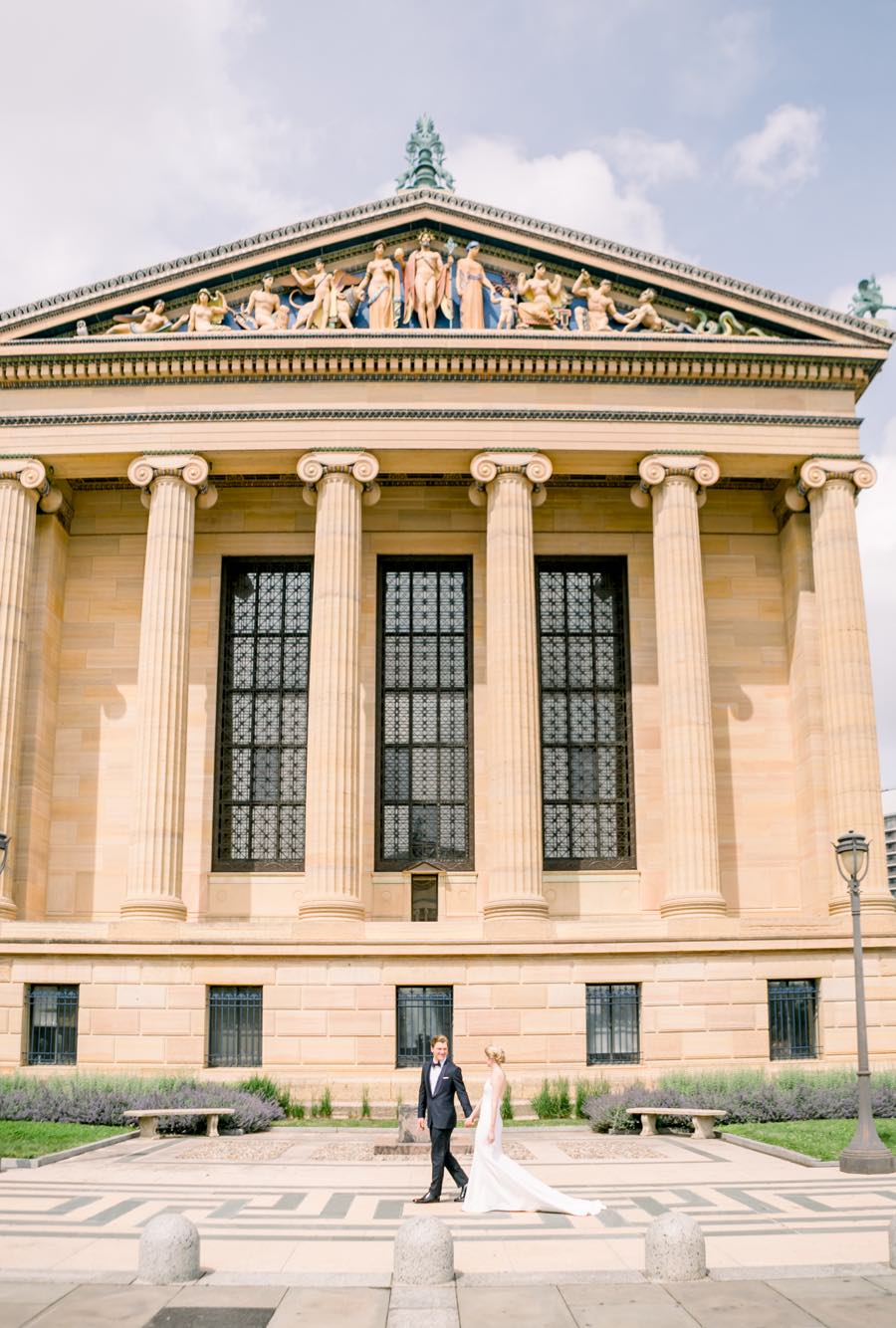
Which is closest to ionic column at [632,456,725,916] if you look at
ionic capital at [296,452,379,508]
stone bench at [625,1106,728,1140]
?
ionic capital at [296,452,379,508]

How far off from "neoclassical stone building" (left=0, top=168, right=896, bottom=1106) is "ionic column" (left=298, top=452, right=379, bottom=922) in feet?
0.36

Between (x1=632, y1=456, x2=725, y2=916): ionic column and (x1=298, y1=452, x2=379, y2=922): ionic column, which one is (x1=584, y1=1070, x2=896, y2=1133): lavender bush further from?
(x1=298, y1=452, x2=379, y2=922): ionic column

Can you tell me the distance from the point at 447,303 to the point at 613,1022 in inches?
781

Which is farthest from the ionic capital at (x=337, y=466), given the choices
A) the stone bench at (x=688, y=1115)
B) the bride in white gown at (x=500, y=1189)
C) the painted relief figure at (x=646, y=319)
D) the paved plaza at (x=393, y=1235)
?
the bride in white gown at (x=500, y=1189)

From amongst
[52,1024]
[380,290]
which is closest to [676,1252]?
[52,1024]

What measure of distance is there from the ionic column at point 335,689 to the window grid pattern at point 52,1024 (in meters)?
6.00

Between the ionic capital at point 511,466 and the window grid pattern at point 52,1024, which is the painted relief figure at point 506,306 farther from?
the window grid pattern at point 52,1024

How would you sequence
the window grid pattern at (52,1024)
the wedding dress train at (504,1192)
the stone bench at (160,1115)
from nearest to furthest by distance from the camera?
the wedding dress train at (504,1192) → the stone bench at (160,1115) → the window grid pattern at (52,1024)

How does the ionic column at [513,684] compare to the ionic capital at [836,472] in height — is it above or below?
below

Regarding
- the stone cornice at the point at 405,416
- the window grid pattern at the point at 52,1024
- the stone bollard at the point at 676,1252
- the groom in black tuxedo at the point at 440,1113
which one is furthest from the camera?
the stone cornice at the point at 405,416

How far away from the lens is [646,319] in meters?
37.4

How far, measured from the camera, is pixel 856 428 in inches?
1474

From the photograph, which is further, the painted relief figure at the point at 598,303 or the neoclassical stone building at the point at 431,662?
the painted relief figure at the point at 598,303

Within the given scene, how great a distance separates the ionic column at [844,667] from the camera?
34.6 m
